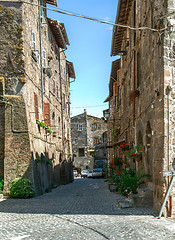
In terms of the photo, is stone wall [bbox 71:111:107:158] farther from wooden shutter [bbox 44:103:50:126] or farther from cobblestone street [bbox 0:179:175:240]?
cobblestone street [bbox 0:179:175:240]

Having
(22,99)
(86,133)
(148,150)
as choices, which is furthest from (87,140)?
(148,150)

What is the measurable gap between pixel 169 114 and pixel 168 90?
0.62 meters

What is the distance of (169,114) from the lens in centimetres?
747

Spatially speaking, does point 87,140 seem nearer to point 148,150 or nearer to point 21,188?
point 21,188

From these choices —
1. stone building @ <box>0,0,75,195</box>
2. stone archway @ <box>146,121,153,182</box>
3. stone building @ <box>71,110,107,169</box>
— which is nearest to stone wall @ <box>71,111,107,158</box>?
stone building @ <box>71,110,107,169</box>

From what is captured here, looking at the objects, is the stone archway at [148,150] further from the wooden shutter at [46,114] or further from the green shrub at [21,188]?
the wooden shutter at [46,114]

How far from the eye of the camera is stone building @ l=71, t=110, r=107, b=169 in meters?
49.6

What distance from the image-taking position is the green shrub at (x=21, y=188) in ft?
40.1

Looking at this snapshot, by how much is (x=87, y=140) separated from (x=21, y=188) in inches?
1533

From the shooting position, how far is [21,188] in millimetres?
12297

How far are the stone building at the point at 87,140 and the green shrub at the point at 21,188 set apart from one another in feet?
121

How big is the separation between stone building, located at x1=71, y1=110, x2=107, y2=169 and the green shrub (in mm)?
36948

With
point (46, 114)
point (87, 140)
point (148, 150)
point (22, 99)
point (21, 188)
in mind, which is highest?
point (22, 99)

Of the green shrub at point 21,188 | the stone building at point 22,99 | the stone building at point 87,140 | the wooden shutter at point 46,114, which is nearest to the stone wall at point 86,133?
the stone building at point 87,140
